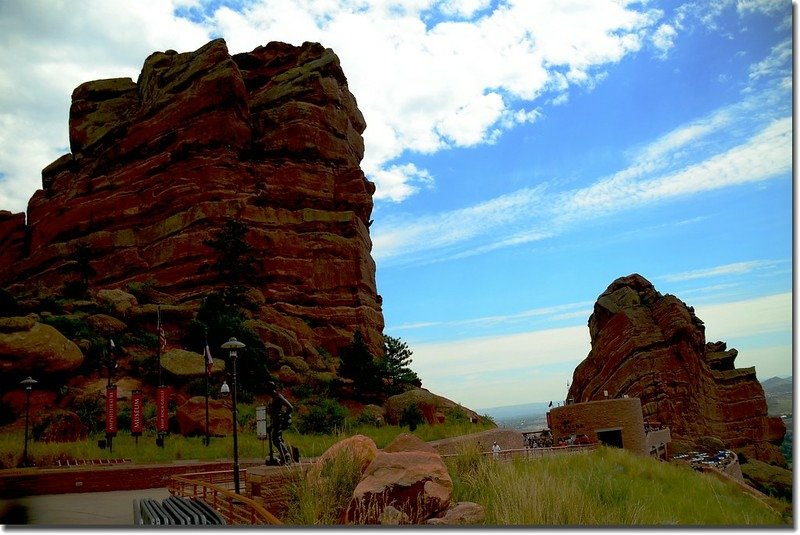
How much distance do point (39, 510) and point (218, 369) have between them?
720 inches

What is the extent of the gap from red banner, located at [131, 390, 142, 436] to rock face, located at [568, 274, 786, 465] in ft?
110

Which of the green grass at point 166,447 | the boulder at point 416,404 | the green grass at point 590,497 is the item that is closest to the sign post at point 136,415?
the green grass at point 166,447

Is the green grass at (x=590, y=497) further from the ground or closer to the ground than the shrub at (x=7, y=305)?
closer to the ground

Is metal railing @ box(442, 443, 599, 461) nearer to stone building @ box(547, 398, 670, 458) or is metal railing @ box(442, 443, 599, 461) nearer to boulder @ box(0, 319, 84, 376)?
stone building @ box(547, 398, 670, 458)

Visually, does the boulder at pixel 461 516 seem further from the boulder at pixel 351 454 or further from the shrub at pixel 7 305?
the shrub at pixel 7 305

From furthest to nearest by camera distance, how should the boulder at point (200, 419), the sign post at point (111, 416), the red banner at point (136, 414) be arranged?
1. the boulder at point (200, 419)
2. the red banner at point (136, 414)
3. the sign post at point (111, 416)

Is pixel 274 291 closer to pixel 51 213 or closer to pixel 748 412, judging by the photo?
pixel 51 213

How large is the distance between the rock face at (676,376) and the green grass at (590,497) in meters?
33.1

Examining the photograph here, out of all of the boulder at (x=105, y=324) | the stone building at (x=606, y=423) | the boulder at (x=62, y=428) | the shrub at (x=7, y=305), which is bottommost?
the stone building at (x=606, y=423)

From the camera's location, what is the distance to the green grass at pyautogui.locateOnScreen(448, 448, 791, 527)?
8.61 m

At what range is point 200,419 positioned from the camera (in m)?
24.4

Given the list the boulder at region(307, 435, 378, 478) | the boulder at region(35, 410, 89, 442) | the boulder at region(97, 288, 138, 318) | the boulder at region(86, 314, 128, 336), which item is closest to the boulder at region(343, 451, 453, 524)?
the boulder at region(307, 435, 378, 478)

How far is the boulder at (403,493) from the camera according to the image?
28.6 feet

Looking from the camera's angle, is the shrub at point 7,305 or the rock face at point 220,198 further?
the rock face at point 220,198
